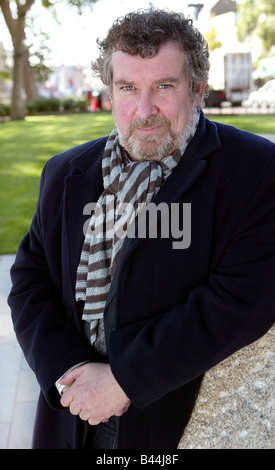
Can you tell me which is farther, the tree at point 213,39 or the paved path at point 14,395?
the tree at point 213,39

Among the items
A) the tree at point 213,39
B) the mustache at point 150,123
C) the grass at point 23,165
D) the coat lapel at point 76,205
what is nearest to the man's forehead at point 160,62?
the mustache at point 150,123

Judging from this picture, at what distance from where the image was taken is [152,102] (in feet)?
5.56

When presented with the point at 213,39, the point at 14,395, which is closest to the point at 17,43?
the point at 213,39

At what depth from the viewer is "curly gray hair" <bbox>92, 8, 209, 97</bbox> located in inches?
64.5

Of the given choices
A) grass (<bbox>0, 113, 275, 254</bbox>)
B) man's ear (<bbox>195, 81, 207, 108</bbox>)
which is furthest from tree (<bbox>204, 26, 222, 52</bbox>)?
man's ear (<bbox>195, 81, 207, 108</bbox>)

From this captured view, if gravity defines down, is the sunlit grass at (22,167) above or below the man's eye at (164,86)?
below

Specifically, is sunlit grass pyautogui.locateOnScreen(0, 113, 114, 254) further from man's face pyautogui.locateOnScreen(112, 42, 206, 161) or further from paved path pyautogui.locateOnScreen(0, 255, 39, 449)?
man's face pyautogui.locateOnScreen(112, 42, 206, 161)

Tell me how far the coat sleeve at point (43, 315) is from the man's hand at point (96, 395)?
8 centimetres

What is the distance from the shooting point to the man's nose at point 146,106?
5.51 feet

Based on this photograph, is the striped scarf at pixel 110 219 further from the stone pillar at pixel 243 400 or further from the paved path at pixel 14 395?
the paved path at pixel 14 395

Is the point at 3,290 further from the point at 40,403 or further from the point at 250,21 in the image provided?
the point at 250,21

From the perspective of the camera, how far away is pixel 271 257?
1.51 meters

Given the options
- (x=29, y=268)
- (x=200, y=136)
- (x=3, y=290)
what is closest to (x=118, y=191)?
(x=200, y=136)

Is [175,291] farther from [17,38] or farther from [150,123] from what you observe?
[17,38]
